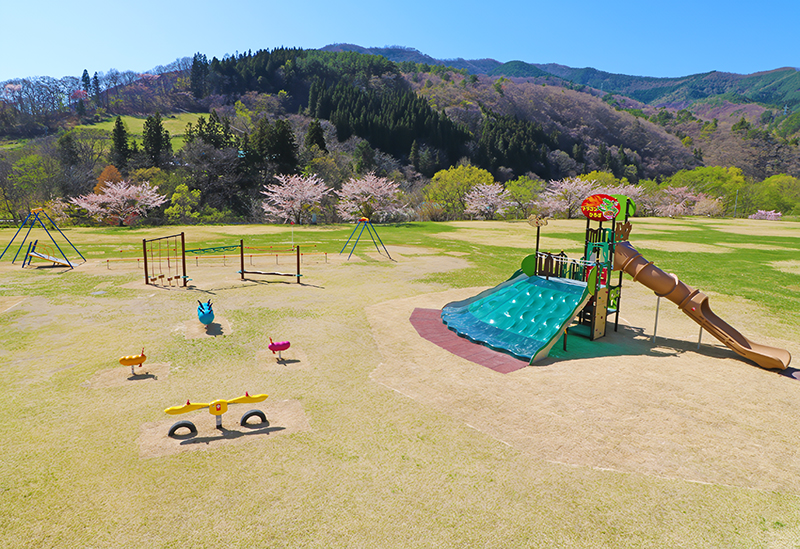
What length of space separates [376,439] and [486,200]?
53.2m

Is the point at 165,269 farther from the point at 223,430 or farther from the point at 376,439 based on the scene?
the point at 376,439

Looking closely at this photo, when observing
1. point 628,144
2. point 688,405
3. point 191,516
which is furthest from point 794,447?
point 628,144

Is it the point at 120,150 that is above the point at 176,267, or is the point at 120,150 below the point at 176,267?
above

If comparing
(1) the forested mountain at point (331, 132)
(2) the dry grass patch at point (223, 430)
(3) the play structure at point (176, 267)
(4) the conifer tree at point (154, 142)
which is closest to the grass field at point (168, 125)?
(1) the forested mountain at point (331, 132)

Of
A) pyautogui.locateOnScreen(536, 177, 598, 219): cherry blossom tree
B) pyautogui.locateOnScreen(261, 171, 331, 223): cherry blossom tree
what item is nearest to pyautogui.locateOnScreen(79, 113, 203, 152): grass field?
pyautogui.locateOnScreen(261, 171, 331, 223): cherry blossom tree

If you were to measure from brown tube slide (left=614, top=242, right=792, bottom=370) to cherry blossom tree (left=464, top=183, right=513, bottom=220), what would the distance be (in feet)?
151

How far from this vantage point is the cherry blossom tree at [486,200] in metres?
56.2

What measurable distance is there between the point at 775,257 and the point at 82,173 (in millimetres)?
67243

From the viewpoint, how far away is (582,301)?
10.3 metres

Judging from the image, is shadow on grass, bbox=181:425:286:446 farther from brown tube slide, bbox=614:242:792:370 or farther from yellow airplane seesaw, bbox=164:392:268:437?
brown tube slide, bbox=614:242:792:370

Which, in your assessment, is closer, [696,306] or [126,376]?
[126,376]

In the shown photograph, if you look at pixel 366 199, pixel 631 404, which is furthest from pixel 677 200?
pixel 631 404

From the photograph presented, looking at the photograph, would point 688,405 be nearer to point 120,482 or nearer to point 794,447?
point 794,447

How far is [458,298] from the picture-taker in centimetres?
1517
